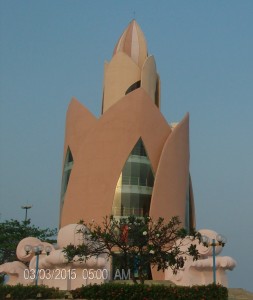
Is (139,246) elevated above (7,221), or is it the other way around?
(7,221)

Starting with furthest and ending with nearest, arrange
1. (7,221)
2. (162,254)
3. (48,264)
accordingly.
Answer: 1. (7,221)
2. (48,264)
3. (162,254)

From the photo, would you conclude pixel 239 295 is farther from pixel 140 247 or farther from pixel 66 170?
pixel 66 170

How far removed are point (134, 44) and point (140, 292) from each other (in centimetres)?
2710

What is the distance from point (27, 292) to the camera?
1908 centimetres

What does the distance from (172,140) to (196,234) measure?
1578 cm

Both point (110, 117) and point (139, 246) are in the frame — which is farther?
point (110, 117)

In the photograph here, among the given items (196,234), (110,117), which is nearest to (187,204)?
(110,117)

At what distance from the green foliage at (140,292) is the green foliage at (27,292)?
2.06 meters

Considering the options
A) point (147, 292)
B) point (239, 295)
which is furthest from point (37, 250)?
point (239, 295)

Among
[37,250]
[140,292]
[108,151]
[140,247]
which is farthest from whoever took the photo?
[108,151]

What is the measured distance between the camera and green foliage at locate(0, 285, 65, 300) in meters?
19.0

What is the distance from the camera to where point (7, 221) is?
4138 centimetres

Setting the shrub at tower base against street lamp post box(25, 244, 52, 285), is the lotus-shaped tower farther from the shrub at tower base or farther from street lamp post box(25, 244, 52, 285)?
the shrub at tower base

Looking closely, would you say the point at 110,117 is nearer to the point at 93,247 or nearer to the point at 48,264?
the point at 48,264
